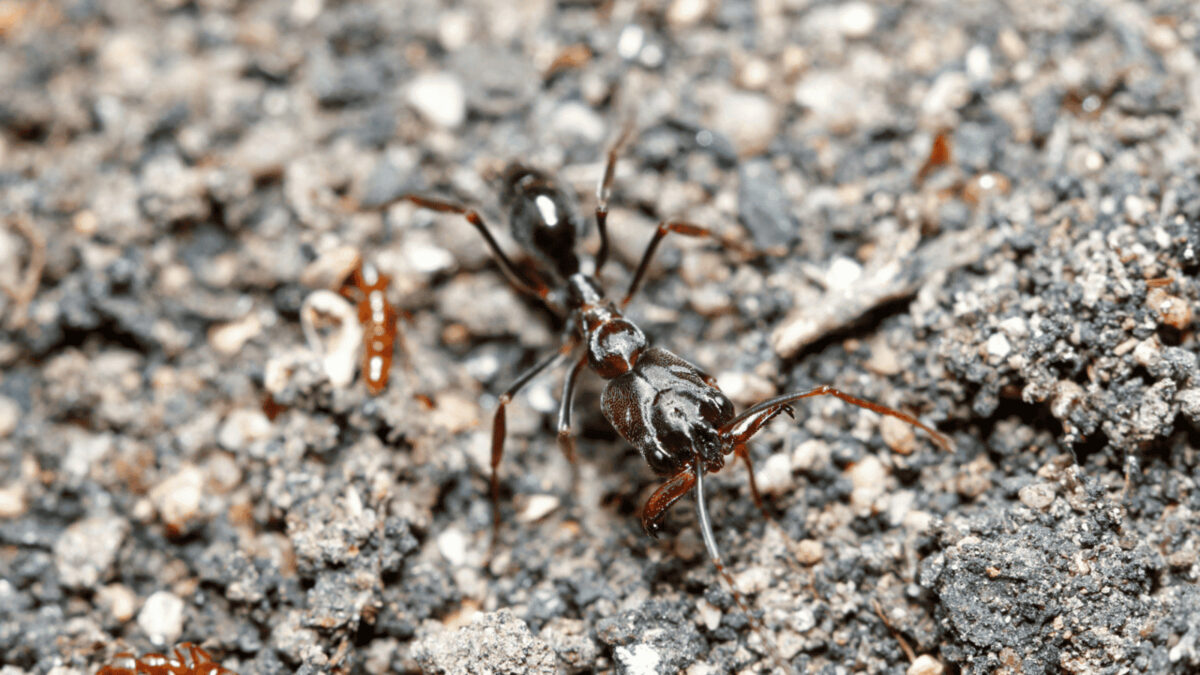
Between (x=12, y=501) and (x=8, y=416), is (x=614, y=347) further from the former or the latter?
(x=8, y=416)

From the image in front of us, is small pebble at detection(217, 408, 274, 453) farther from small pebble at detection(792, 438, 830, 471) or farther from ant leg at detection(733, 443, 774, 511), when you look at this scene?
small pebble at detection(792, 438, 830, 471)

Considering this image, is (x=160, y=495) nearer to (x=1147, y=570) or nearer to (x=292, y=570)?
(x=292, y=570)

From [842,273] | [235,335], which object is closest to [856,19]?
[842,273]

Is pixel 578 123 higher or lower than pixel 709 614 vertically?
higher

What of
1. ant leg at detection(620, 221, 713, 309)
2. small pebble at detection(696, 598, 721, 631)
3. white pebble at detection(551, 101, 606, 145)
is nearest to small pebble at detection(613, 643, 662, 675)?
small pebble at detection(696, 598, 721, 631)

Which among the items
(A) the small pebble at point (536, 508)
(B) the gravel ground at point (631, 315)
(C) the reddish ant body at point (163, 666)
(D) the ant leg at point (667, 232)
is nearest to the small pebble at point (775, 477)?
(B) the gravel ground at point (631, 315)
